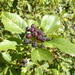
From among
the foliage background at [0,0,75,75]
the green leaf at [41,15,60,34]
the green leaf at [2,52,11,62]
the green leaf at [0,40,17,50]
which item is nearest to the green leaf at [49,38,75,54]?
the foliage background at [0,0,75,75]

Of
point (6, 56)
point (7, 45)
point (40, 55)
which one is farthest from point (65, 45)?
point (6, 56)

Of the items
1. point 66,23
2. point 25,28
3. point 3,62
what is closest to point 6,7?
point 66,23

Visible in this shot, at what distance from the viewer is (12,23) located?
130cm

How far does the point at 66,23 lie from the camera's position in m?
2.82

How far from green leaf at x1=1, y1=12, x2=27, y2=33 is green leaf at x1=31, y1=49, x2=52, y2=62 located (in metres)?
0.28

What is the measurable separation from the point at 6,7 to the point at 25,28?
1475 mm

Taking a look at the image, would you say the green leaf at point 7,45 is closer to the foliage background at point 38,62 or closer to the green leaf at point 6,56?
the foliage background at point 38,62

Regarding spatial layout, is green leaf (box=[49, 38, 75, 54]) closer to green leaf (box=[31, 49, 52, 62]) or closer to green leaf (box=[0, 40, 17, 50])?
green leaf (box=[31, 49, 52, 62])

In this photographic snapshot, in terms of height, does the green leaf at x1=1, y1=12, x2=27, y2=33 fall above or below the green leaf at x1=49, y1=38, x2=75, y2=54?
above

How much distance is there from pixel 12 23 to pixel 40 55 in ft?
1.30

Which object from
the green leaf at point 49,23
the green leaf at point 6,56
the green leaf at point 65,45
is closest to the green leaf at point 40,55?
the green leaf at point 65,45

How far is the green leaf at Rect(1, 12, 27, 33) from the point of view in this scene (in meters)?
1.27

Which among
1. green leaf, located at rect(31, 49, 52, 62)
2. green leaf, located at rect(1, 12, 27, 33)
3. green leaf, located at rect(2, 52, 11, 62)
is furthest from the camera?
green leaf, located at rect(2, 52, 11, 62)

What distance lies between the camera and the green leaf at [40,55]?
3.49 ft
